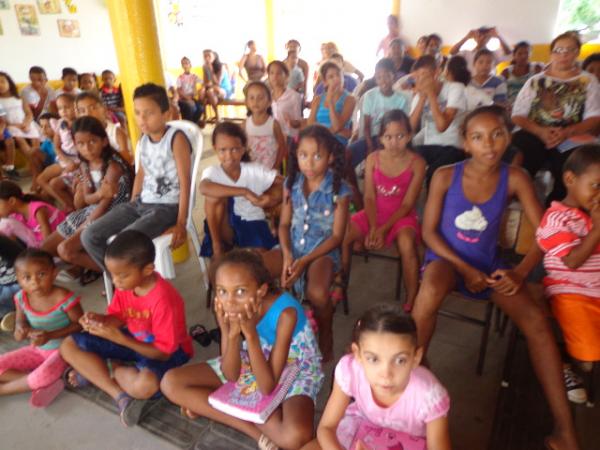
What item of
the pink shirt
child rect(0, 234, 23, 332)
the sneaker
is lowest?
the sneaker

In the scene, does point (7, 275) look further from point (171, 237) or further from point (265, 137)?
point (265, 137)

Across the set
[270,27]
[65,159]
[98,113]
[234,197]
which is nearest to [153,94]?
[234,197]

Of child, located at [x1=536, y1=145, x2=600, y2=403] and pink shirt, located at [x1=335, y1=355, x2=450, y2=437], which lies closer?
pink shirt, located at [x1=335, y1=355, x2=450, y2=437]

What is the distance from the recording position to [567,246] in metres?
1.62

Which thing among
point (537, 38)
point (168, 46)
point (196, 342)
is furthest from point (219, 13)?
point (196, 342)

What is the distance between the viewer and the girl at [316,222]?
2.04 metres

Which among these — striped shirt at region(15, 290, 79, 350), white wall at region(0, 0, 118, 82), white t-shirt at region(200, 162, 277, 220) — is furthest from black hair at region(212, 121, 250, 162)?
white wall at region(0, 0, 118, 82)

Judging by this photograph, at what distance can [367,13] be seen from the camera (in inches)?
363

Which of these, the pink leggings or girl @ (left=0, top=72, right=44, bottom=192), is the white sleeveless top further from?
girl @ (left=0, top=72, right=44, bottom=192)

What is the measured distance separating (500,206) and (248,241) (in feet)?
4.26

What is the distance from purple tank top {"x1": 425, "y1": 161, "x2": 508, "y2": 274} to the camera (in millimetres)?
1859

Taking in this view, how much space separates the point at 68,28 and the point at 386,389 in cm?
806

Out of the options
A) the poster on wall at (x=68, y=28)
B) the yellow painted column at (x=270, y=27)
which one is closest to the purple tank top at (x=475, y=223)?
the poster on wall at (x=68, y=28)

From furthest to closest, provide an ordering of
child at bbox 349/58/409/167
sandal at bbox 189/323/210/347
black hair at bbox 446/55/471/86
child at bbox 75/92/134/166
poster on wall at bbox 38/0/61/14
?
1. poster on wall at bbox 38/0/61/14
2. child at bbox 349/58/409/167
3. black hair at bbox 446/55/471/86
4. child at bbox 75/92/134/166
5. sandal at bbox 189/323/210/347
